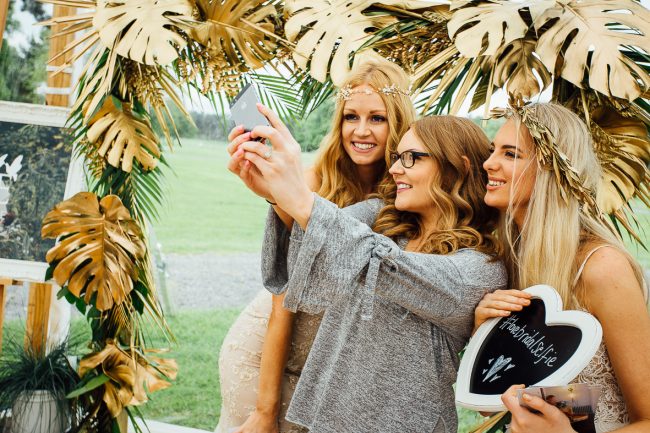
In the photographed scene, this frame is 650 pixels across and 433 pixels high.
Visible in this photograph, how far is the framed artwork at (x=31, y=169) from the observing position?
8.94 ft

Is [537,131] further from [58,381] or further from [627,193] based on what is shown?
[58,381]

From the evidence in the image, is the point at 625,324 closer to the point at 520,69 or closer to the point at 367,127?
the point at 520,69

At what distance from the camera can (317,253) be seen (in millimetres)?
1107

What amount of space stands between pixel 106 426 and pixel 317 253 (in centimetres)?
174

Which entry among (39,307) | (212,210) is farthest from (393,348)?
(212,210)

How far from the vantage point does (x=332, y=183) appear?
196 centimetres

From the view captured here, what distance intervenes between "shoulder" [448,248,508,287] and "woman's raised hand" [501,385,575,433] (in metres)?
0.24

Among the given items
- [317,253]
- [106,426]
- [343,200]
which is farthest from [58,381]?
[317,253]

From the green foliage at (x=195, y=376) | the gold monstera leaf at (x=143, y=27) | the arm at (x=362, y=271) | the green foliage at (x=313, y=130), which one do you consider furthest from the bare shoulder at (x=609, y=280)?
the green foliage at (x=195, y=376)

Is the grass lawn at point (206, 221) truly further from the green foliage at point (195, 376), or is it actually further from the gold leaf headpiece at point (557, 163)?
the gold leaf headpiece at point (557, 163)

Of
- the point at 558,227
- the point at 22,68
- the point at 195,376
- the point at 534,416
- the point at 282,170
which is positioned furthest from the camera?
the point at 195,376

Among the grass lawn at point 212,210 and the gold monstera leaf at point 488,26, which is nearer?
the gold monstera leaf at point 488,26

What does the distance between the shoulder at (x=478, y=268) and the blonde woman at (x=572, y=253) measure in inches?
1.6

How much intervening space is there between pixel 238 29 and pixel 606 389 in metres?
1.41
